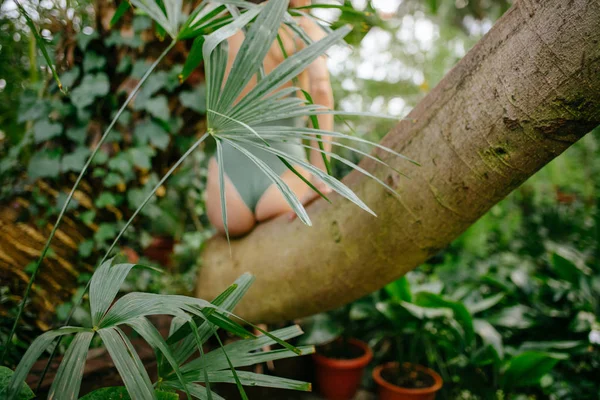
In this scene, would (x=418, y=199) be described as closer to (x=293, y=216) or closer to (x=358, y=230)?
(x=358, y=230)

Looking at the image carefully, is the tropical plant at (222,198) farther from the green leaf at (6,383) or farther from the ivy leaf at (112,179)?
the ivy leaf at (112,179)

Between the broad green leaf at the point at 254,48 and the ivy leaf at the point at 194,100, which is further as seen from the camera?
the ivy leaf at the point at 194,100

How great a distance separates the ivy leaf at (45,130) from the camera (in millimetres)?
1520

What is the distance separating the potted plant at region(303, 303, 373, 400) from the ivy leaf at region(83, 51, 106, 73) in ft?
4.93

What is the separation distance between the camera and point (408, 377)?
176cm

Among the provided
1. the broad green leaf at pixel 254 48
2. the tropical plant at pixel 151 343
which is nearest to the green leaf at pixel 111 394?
the tropical plant at pixel 151 343

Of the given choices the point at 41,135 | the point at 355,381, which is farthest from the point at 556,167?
the point at 41,135

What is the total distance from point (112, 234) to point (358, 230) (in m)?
1.06

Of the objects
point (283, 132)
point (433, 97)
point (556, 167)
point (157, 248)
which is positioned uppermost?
point (556, 167)

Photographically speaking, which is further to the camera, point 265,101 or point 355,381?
point 355,381

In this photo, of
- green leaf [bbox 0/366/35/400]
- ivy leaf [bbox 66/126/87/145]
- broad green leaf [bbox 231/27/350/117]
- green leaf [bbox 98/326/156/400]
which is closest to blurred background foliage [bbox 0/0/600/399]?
ivy leaf [bbox 66/126/87/145]

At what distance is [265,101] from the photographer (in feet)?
2.71

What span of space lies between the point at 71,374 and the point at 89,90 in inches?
52.4

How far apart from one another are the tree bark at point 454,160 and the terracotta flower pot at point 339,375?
0.56 metres
